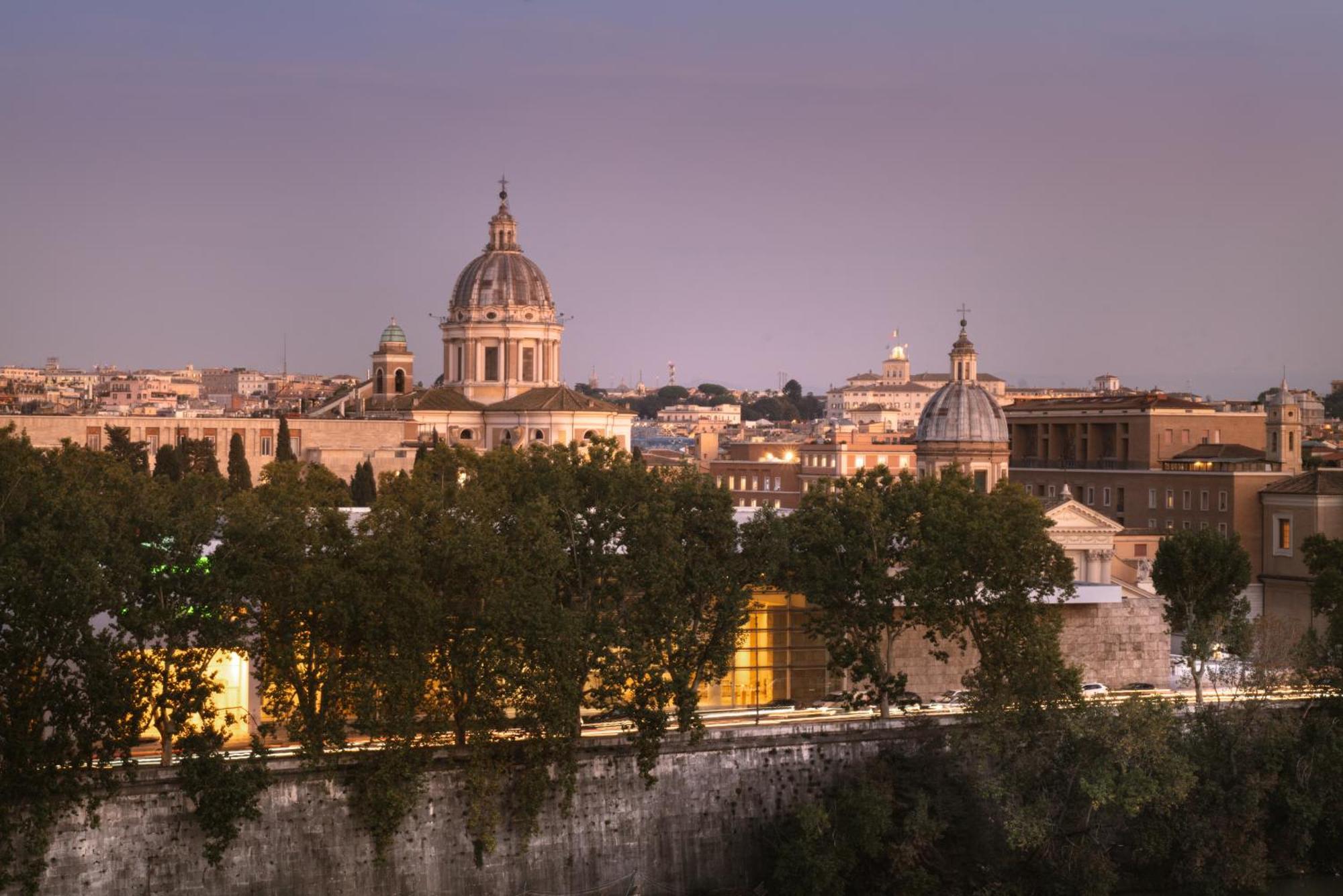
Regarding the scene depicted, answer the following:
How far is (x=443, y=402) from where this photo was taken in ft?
305

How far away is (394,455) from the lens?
8806 centimetres

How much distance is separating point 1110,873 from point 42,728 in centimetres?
1549

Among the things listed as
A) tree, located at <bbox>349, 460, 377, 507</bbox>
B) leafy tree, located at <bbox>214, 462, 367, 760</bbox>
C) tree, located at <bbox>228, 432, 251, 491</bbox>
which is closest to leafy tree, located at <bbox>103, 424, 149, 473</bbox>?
tree, located at <bbox>228, 432, 251, 491</bbox>

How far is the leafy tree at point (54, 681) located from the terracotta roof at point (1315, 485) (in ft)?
114

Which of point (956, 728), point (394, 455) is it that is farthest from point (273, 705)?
point (394, 455)

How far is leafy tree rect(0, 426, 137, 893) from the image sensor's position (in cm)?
2770

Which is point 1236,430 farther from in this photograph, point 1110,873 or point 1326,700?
point 1110,873

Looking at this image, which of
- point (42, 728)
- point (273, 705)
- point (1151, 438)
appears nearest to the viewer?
point (42, 728)

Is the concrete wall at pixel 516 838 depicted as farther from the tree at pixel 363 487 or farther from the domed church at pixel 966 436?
the tree at pixel 363 487

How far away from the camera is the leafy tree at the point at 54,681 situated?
27703mm

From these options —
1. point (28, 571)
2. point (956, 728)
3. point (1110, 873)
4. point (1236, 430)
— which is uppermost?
point (1236, 430)

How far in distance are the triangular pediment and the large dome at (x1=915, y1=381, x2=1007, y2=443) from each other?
4968 mm

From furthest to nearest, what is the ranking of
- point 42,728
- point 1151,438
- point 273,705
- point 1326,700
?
1. point 1151,438
2. point 1326,700
3. point 273,705
4. point 42,728

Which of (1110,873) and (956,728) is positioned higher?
(956,728)
